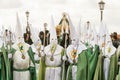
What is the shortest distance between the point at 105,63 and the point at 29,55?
1.92 m

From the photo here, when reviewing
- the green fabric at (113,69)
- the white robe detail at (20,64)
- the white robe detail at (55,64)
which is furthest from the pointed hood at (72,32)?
the white robe detail at (20,64)

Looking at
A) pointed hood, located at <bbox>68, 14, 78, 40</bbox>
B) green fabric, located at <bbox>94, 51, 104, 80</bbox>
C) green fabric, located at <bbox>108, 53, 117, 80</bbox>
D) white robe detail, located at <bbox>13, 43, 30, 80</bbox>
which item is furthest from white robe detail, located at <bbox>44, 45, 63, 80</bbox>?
green fabric, located at <bbox>108, 53, 117, 80</bbox>

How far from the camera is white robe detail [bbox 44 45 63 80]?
40.4 feet

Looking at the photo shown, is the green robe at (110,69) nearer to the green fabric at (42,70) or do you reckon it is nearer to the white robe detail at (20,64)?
→ the green fabric at (42,70)

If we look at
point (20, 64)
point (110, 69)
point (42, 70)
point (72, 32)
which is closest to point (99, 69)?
point (110, 69)

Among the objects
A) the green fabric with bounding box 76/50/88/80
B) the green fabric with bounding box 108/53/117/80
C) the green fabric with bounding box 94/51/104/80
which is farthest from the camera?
the green fabric with bounding box 108/53/117/80

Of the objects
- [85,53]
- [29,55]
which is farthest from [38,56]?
[85,53]

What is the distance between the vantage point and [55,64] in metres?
12.4

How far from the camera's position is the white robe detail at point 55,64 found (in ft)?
40.4

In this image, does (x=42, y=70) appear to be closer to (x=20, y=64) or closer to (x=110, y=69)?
(x=20, y=64)

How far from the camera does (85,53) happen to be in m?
11.7

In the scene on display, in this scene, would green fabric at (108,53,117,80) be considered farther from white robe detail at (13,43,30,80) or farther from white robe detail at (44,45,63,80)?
white robe detail at (13,43,30,80)

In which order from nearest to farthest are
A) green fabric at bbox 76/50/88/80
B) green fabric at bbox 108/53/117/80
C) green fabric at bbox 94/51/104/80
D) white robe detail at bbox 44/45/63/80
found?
green fabric at bbox 76/50/88/80
green fabric at bbox 94/51/104/80
green fabric at bbox 108/53/117/80
white robe detail at bbox 44/45/63/80

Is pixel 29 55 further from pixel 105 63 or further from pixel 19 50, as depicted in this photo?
pixel 105 63
